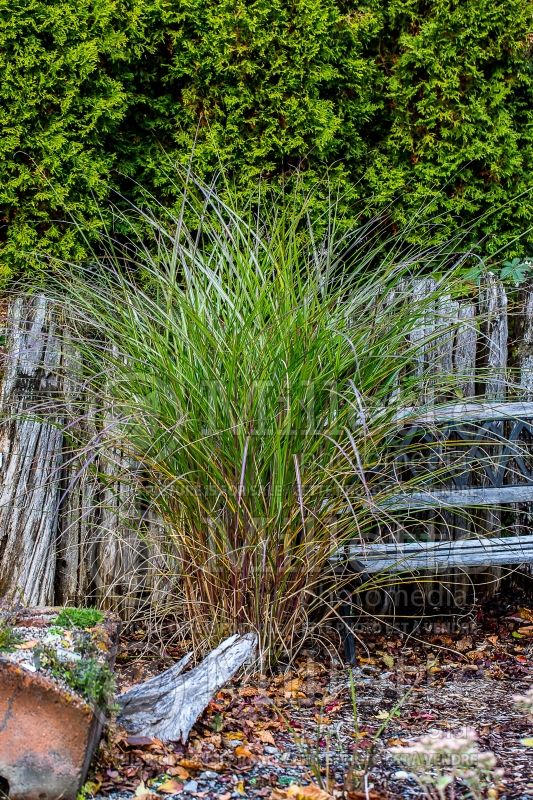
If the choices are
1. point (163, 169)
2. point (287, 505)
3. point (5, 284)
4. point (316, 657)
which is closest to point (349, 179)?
point (163, 169)

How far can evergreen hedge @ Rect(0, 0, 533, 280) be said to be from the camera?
3918 millimetres

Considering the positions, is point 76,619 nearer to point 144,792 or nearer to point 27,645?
point 27,645

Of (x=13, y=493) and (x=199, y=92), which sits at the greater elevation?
(x=199, y=92)

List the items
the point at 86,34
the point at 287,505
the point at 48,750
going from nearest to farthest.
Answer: the point at 48,750
the point at 287,505
the point at 86,34

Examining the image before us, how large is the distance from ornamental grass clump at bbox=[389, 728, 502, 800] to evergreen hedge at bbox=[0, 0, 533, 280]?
8.50 ft

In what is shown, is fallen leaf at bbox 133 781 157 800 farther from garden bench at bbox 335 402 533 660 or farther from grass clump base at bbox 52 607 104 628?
garden bench at bbox 335 402 533 660

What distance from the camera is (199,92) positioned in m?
4.31

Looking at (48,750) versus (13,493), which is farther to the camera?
(13,493)

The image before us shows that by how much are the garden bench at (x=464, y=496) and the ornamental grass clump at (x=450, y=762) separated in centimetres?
86

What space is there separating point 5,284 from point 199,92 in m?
1.43

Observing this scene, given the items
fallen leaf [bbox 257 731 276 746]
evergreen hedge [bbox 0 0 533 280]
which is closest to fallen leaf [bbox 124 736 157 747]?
fallen leaf [bbox 257 731 276 746]

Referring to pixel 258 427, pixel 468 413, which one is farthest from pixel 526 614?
pixel 258 427

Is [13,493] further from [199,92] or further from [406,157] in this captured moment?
[406,157]

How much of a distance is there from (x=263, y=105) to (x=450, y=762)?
321 centimetres
